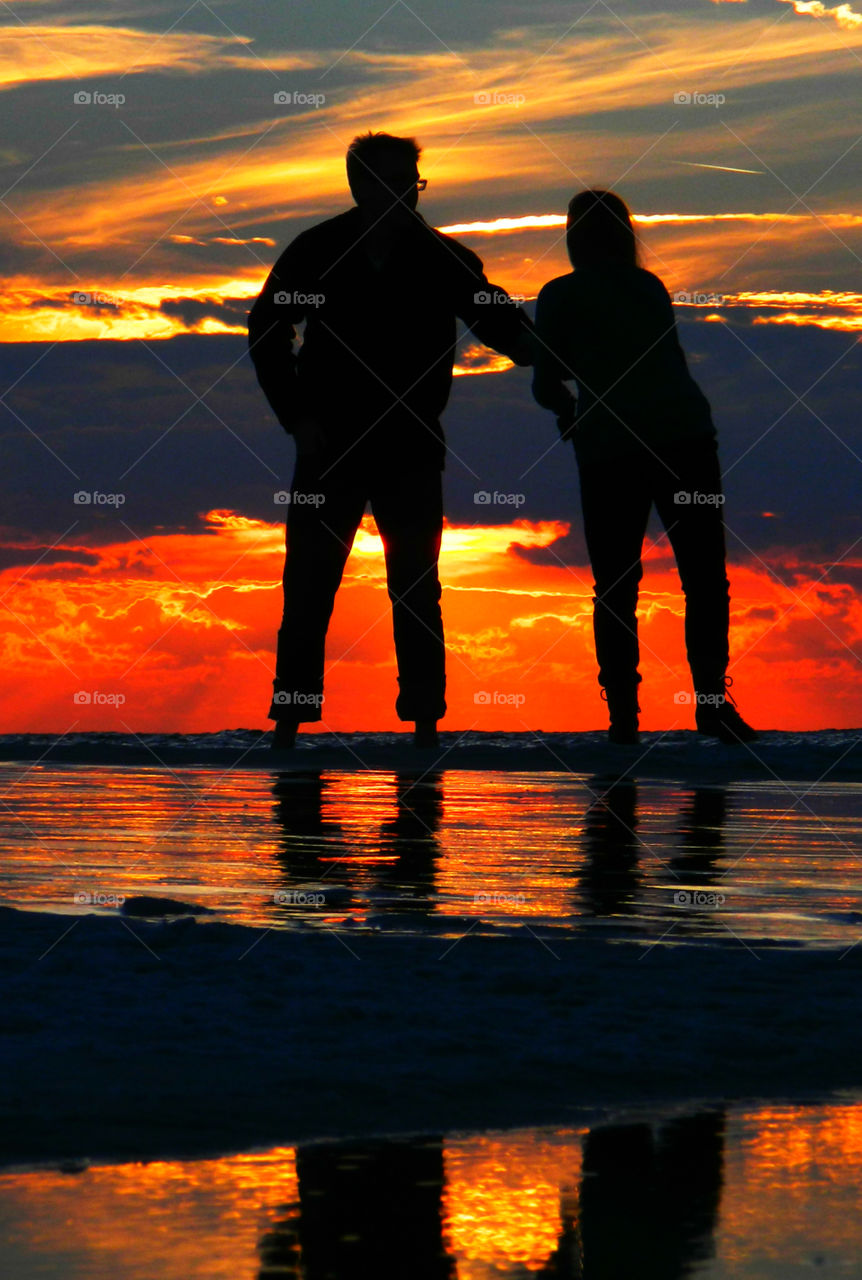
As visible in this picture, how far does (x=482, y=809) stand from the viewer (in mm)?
7508

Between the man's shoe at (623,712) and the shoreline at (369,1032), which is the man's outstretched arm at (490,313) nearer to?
the man's shoe at (623,712)

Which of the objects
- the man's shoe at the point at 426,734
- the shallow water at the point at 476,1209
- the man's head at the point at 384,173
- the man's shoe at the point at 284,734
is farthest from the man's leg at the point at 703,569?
the shallow water at the point at 476,1209

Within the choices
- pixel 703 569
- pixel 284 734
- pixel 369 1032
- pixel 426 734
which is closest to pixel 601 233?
pixel 703 569

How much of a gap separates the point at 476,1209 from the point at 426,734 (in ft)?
21.6

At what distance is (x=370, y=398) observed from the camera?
27.6 ft

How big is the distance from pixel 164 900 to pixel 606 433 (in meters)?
4.36

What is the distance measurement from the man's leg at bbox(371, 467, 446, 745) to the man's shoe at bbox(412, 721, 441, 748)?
387 mm

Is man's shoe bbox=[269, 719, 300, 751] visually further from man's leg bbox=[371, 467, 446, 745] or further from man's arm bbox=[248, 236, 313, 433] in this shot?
man's arm bbox=[248, 236, 313, 433]

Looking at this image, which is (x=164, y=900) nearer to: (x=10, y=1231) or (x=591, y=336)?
(x=10, y=1231)

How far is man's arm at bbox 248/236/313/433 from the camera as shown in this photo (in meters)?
8.43

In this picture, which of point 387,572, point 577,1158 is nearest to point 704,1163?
point 577,1158

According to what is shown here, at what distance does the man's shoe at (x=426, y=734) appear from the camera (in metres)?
8.80

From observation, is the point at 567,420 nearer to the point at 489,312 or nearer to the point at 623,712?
the point at 489,312

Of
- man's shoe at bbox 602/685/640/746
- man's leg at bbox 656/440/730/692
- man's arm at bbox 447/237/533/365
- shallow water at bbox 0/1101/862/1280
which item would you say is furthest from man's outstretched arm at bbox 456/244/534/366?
shallow water at bbox 0/1101/862/1280
